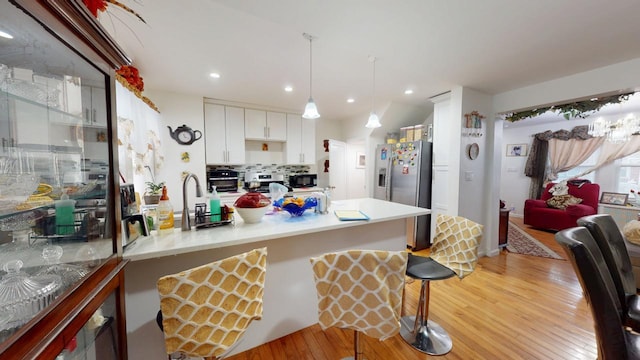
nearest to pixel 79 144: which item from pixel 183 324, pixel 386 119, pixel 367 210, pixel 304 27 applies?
pixel 183 324

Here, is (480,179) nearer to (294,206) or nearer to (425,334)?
(425,334)

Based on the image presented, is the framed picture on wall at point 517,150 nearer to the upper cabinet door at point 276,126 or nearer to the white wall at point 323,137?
the white wall at point 323,137

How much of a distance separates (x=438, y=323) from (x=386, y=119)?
308 centimetres

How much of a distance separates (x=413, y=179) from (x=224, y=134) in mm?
3152

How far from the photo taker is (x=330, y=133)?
16.6 feet

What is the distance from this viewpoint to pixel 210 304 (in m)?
0.88

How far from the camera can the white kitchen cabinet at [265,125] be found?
3.83m

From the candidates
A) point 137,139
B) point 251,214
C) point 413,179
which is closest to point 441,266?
point 251,214

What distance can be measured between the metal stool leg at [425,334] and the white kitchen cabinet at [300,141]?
3.20m

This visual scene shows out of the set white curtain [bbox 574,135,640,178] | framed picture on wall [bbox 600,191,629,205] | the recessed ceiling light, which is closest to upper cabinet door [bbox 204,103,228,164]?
the recessed ceiling light

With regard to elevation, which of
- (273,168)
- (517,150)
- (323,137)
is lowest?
(273,168)

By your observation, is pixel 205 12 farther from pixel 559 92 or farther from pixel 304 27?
pixel 559 92

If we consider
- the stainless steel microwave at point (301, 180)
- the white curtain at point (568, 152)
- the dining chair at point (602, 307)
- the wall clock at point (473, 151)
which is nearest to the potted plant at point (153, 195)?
the dining chair at point (602, 307)

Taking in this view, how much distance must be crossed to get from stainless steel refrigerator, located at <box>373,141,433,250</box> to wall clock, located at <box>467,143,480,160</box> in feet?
1.79
